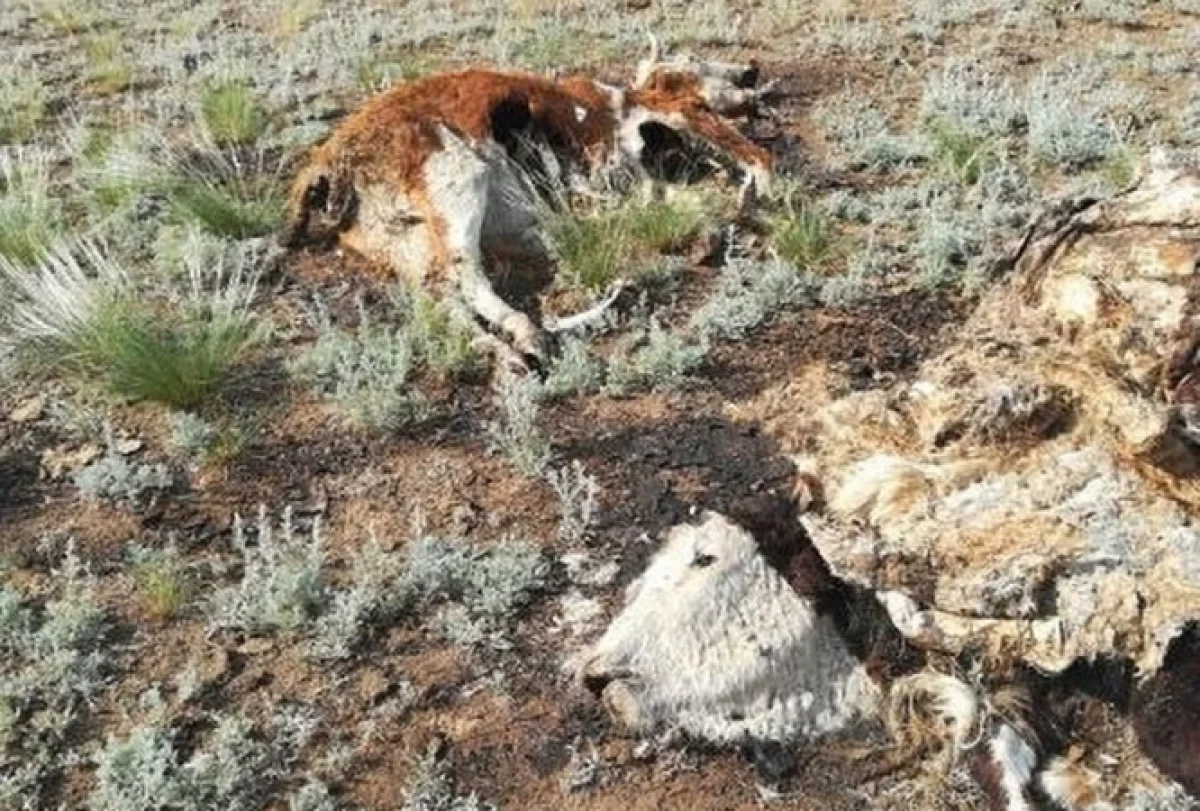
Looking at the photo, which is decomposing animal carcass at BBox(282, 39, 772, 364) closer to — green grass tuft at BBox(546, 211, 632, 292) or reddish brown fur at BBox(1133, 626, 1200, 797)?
A: green grass tuft at BBox(546, 211, 632, 292)

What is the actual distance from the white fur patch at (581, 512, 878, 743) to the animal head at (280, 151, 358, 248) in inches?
120

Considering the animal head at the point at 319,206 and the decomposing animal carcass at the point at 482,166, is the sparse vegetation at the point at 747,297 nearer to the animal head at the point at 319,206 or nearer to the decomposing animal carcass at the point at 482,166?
the decomposing animal carcass at the point at 482,166

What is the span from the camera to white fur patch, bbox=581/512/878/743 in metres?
3.84

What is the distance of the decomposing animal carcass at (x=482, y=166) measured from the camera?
5941 mm

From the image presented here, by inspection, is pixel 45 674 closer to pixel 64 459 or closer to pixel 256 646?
pixel 256 646

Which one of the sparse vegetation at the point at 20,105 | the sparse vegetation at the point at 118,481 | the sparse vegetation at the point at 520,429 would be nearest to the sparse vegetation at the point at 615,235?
the sparse vegetation at the point at 520,429

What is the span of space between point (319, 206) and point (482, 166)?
94 centimetres

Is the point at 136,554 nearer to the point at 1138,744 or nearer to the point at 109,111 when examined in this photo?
the point at 1138,744

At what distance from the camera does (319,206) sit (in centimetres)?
656

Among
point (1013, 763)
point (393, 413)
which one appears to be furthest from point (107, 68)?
point (1013, 763)

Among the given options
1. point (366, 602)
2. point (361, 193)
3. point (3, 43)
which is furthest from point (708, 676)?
point (3, 43)

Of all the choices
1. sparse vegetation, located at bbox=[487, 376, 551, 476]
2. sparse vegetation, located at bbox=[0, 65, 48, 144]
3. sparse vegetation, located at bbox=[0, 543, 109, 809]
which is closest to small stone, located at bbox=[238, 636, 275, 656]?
sparse vegetation, located at bbox=[0, 543, 109, 809]

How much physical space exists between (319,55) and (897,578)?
702 centimetres

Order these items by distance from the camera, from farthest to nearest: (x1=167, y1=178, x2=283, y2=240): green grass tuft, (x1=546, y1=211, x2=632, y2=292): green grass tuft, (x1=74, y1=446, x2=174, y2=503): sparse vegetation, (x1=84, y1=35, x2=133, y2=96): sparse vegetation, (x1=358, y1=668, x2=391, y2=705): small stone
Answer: (x1=84, y1=35, x2=133, y2=96): sparse vegetation < (x1=167, y1=178, x2=283, y2=240): green grass tuft < (x1=546, y1=211, x2=632, y2=292): green grass tuft < (x1=74, y1=446, x2=174, y2=503): sparse vegetation < (x1=358, y1=668, x2=391, y2=705): small stone
